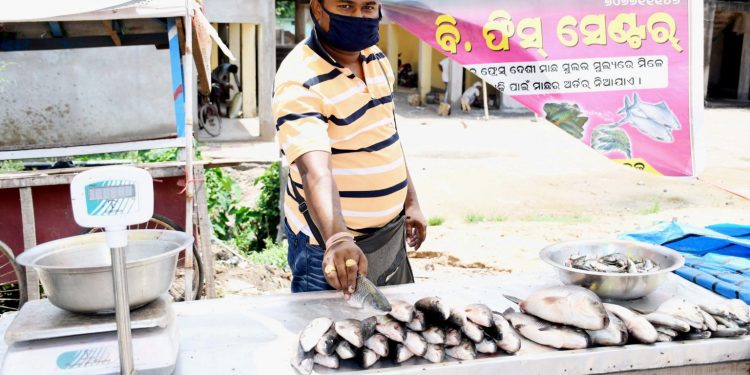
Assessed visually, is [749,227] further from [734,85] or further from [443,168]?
[734,85]

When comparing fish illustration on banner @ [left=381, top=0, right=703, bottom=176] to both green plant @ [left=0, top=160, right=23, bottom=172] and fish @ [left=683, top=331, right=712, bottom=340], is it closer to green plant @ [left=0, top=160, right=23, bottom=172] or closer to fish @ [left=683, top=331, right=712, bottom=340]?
fish @ [left=683, top=331, right=712, bottom=340]

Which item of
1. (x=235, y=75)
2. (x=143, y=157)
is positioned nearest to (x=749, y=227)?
(x=143, y=157)

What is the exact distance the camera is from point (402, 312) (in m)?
1.93

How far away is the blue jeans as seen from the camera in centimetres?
247

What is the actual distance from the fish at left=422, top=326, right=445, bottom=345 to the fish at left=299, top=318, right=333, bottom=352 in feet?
0.88

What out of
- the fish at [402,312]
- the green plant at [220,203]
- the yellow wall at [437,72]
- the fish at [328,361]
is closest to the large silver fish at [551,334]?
the fish at [402,312]

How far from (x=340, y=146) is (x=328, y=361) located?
0.79m

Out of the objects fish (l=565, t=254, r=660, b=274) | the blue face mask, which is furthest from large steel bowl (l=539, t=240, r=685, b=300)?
the blue face mask

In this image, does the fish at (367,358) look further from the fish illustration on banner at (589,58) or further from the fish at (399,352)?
the fish illustration on banner at (589,58)

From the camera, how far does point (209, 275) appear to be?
17.6 ft

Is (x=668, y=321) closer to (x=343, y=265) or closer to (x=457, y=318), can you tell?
(x=457, y=318)

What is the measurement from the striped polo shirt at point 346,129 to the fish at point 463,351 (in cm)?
70

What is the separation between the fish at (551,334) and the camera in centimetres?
196

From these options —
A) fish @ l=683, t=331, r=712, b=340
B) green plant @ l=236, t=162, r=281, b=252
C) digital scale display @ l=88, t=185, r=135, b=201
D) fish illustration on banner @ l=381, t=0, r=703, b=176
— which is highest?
fish illustration on banner @ l=381, t=0, r=703, b=176
